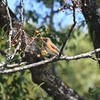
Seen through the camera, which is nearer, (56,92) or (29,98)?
(56,92)

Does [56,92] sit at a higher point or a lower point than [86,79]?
higher

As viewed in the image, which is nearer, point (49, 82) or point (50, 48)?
point (50, 48)

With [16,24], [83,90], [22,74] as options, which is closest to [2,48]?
[22,74]

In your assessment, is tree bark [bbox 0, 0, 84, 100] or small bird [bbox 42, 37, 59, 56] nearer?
small bird [bbox 42, 37, 59, 56]

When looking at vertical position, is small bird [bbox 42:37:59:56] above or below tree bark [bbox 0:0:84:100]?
above

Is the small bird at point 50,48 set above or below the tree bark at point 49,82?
above

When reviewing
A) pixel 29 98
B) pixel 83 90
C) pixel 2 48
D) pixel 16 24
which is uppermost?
pixel 16 24

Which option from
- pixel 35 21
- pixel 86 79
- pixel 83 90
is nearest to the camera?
pixel 35 21

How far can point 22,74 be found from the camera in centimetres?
563

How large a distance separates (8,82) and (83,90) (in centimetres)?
1711

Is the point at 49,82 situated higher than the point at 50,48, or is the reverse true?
the point at 50,48

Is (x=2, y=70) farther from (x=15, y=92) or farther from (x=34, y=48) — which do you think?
(x=15, y=92)

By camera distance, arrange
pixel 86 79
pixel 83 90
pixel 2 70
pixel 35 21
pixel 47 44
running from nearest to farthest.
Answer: pixel 2 70 → pixel 47 44 → pixel 35 21 → pixel 83 90 → pixel 86 79

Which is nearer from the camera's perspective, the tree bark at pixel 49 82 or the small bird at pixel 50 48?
the small bird at pixel 50 48
